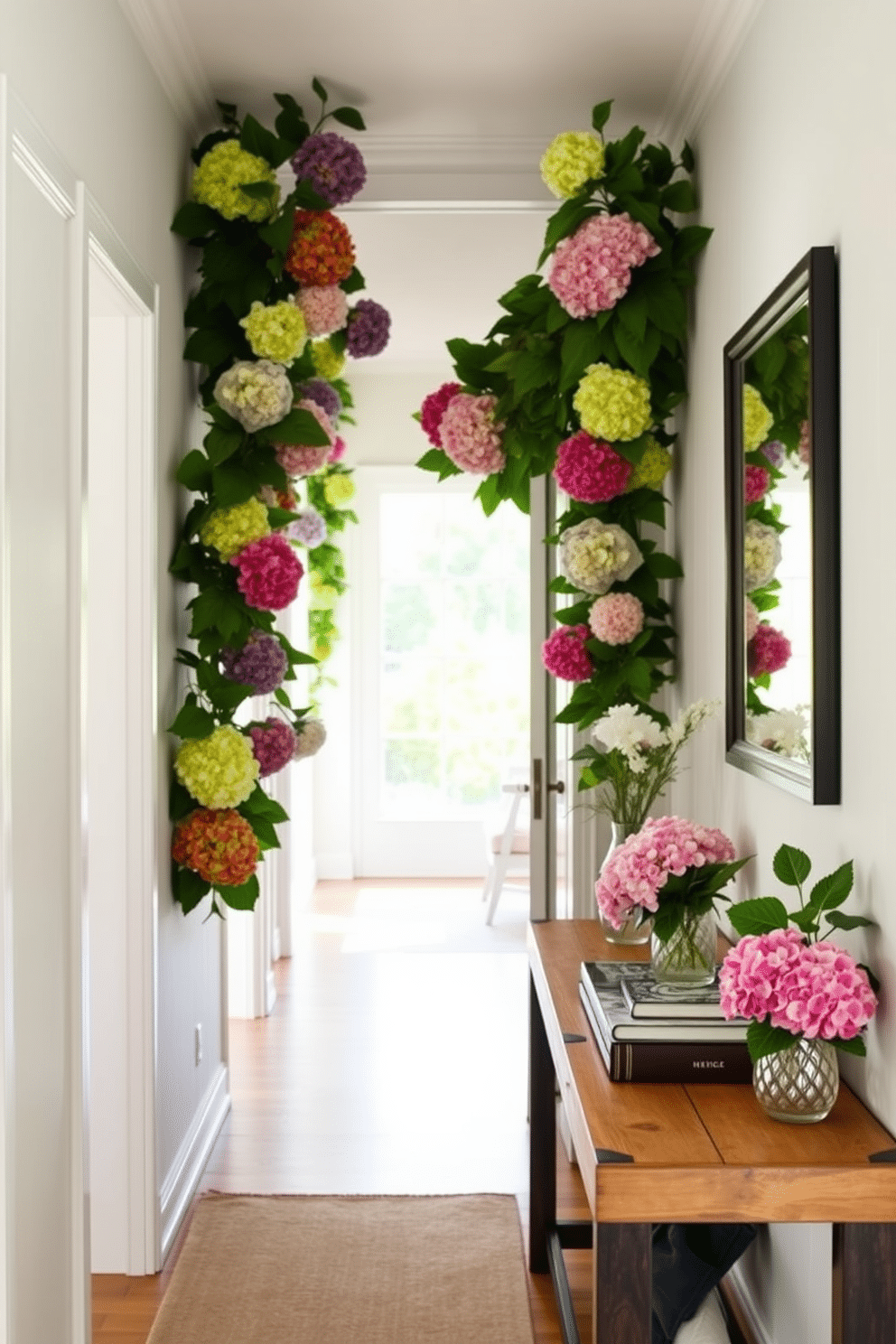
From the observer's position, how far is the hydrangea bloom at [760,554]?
8.12 feet

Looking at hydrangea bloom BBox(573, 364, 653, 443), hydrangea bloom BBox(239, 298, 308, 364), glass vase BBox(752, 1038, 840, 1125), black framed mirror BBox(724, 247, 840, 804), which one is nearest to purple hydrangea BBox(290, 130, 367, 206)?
hydrangea bloom BBox(239, 298, 308, 364)

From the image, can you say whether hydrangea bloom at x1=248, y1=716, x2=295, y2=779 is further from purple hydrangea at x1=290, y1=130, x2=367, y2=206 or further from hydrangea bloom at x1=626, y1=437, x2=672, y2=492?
purple hydrangea at x1=290, y1=130, x2=367, y2=206

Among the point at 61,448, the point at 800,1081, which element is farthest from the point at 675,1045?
the point at 61,448

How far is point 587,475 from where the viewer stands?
3.27 m

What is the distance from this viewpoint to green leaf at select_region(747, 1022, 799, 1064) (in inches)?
72.2

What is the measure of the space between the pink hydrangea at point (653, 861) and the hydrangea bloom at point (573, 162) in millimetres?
1573

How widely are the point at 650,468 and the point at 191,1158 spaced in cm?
206

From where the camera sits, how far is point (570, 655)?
134 inches

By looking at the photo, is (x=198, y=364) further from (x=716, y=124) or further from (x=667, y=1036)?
(x=667, y=1036)

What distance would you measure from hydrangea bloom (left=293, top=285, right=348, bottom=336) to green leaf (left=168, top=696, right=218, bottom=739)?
37.9 inches

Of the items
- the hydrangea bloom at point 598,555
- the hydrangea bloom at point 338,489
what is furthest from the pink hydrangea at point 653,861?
the hydrangea bloom at point 338,489

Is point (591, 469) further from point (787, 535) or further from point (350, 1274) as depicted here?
point (350, 1274)

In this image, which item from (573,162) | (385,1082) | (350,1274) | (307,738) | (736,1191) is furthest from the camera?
(385,1082)

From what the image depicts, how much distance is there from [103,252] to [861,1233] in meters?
2.03
